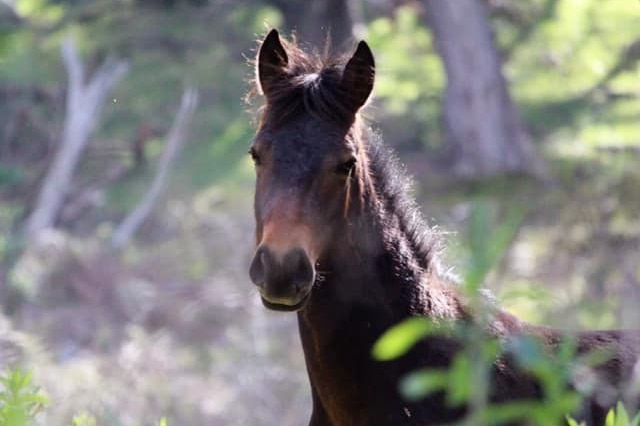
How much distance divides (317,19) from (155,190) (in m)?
2.90

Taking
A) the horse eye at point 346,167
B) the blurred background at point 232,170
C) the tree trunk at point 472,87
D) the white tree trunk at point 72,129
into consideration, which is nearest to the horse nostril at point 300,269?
the horse eye at point 346,167

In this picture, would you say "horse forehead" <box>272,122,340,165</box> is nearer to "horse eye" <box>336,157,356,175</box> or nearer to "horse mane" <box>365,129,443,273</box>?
"horse eye" <box>336,157,356,175</box>

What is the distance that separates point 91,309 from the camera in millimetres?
15688

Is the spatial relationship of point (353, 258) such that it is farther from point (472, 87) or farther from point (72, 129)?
point (72, 129)

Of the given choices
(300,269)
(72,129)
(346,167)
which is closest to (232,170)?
(72,129)

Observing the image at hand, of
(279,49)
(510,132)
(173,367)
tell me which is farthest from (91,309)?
(279,49)

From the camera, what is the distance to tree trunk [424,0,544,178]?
14.0 meters

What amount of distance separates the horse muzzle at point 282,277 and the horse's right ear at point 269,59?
1.03 metres

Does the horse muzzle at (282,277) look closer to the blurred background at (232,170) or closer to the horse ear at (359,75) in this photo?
A: the horse ear at (359,75)

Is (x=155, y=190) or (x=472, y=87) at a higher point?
(x=472, y=87)

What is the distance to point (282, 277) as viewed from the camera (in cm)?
383

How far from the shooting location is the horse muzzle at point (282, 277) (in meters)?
3.83

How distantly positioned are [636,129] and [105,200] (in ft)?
23.6

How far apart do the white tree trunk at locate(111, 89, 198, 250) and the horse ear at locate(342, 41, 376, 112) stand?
8.64 metres
